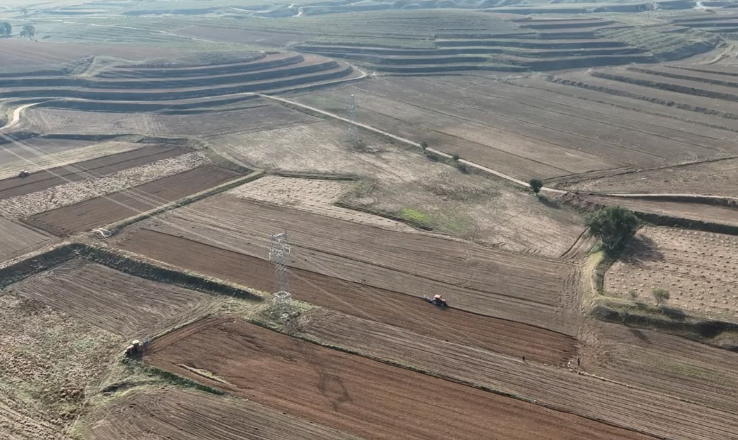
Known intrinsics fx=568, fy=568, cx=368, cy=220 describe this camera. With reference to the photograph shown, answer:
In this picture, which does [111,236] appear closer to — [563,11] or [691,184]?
[691,184]

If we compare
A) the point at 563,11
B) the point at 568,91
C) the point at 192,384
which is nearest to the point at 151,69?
the point at 568,91

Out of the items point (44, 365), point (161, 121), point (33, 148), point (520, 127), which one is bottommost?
point (44, 365)

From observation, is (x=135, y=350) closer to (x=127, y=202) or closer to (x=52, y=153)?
(x=127, y=202)

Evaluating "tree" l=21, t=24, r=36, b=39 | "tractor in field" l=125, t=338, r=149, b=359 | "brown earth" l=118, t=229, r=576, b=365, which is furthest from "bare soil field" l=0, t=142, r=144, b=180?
"tree" l=21, t=24, r=36, b=39

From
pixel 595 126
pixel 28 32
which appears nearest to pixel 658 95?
pixel 595 126

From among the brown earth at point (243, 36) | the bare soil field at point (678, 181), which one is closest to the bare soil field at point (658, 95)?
the bare soil field at point (678, 181)

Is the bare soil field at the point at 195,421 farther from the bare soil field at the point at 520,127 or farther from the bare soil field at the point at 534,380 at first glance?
the bare soil field at the point at 520,127
